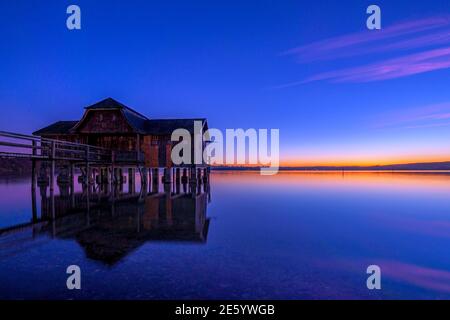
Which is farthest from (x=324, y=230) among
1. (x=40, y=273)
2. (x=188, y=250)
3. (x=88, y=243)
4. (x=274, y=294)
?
(x=40, y=273)

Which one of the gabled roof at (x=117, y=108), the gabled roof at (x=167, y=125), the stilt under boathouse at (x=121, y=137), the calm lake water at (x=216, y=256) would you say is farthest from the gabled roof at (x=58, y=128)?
the calm lake water at (x=216, y=256)

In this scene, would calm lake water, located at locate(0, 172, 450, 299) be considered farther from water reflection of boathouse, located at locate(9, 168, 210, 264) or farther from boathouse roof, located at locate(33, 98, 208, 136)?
boathouse roof, located at locate(33, 98, 208, 136)

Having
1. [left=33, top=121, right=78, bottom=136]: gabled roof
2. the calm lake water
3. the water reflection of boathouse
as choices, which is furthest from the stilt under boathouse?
the calm lake water

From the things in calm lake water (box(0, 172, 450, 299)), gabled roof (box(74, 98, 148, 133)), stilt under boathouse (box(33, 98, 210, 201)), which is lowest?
calm lake water (box(0, 172, 450, 299))

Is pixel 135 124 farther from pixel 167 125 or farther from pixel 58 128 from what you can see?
pixel 58 128

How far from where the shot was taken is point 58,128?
33.0 meters

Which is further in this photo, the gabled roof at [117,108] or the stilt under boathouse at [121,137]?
the gabled roof at [117,108]

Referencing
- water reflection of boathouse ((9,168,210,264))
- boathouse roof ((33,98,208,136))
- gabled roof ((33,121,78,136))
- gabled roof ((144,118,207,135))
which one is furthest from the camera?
gabled roof ((33,121,78,136))

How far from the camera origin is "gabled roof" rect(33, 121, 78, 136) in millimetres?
31784

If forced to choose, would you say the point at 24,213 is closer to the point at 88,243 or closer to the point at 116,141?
the point at 88,243

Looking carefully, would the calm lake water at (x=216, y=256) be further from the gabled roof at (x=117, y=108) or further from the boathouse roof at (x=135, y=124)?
the boathouse roof at (x=135, y=124)

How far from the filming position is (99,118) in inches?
1079

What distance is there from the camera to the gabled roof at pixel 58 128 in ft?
104

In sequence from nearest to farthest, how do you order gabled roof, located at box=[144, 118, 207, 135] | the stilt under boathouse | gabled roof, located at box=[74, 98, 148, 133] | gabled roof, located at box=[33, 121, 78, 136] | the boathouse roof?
1. the stilt under boathouse
2. gabled roof, located at box=[74, 98, 148, 133]
3. the boathouse roof
4. gabled roof, located at box=[144, 118, 207, 135]
5. gabled roof, located at box=[33, 121, 78, 136]
